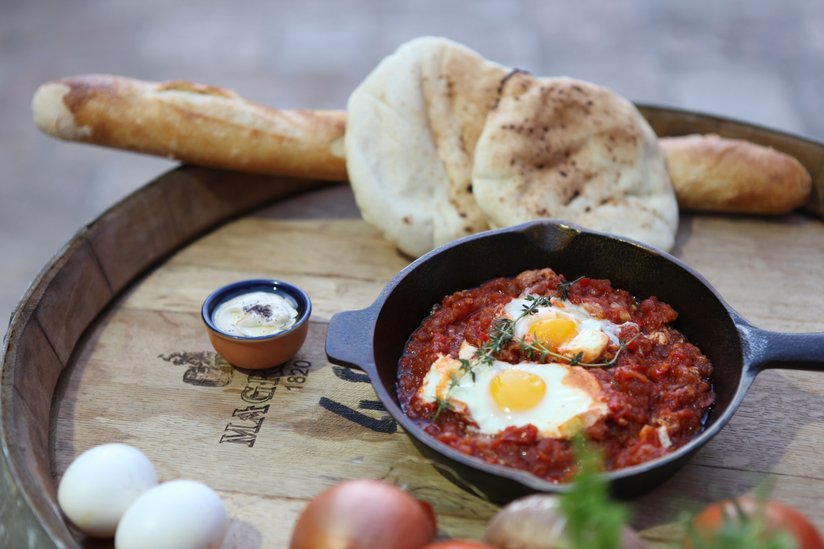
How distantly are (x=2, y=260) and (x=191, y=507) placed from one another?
4.24 m

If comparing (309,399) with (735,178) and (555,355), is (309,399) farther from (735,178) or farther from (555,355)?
(735,178)

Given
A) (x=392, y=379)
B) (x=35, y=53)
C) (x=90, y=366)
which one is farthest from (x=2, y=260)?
(x=392, y=379)

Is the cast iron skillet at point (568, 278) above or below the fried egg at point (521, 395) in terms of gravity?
above

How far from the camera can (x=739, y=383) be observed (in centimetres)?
234

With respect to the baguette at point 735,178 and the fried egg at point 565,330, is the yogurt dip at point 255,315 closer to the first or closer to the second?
the fried egg at point 565,330

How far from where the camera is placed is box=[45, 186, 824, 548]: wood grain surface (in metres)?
2.44

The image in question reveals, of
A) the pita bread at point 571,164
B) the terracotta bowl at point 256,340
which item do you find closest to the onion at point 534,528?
the terracotta bowl at point 256,340

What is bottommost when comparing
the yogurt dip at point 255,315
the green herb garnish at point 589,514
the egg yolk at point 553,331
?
the yogurt dip at point 255,315

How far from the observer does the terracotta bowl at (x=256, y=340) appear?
2783 millimetres

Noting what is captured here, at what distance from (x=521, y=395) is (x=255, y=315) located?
3.23ft

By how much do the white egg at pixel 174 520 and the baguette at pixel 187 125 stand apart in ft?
5.83

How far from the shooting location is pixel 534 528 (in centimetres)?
185

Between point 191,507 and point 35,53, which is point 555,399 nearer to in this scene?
point 191,507

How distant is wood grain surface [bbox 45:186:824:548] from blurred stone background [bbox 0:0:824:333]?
3.02 metres
